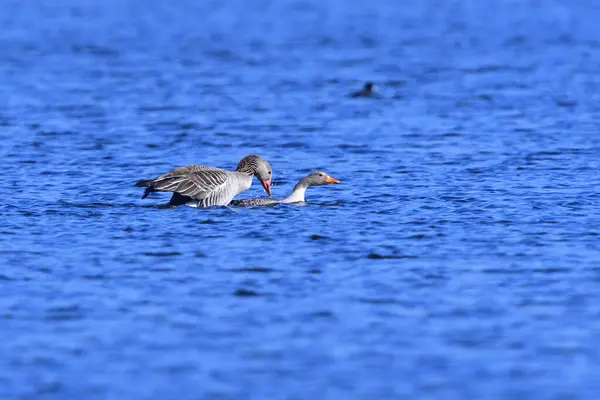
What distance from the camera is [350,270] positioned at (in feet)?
44.8

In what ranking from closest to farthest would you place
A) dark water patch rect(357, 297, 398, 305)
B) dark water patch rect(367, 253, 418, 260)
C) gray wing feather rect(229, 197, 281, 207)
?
dark water patch rect(357, 297, 398, 305) < dark water patch rect(367, 253, 418, 260) < gray wing feather rect(229, 197, 281, 207)

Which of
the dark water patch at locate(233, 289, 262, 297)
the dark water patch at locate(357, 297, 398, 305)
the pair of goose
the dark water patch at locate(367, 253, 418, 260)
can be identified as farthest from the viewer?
the pair of goose

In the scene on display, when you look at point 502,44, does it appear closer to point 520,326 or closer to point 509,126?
point 509,126

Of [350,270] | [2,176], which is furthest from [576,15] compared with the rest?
[350,270]

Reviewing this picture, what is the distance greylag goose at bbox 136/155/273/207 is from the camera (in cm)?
1755

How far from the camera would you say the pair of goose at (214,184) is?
17.6 meters

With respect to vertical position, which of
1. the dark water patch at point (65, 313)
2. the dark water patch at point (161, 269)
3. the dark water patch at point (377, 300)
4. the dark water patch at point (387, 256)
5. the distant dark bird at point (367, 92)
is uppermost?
the distant dark bird at point (367, 92)

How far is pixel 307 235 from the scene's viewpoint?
1566 cm

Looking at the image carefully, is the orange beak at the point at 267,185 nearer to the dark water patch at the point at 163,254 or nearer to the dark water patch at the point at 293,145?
the dark water patch at the point at 163,254

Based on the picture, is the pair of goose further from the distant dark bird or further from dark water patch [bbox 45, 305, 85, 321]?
the distant dark bird

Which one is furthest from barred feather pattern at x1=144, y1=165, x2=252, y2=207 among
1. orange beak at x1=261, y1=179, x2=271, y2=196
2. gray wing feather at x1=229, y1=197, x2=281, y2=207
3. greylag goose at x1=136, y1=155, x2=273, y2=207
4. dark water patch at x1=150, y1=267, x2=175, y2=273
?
dark water patch at x1=150, y1=267, x2=175, y2=273

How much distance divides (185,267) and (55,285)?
1533 millimetres

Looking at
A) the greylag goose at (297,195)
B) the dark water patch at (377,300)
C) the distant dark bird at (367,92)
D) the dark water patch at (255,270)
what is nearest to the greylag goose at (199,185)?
the greylag goose at (297,195)

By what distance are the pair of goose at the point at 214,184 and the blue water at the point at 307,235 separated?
1.00ft
